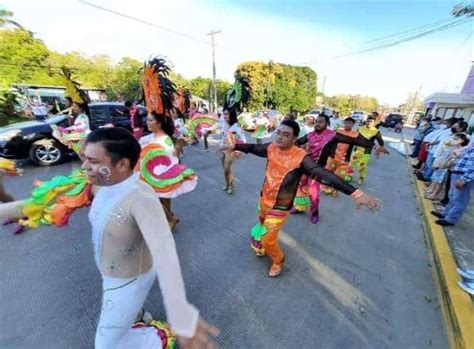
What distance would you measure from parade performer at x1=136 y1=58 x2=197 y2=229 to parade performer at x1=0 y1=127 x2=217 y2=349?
3.97ft

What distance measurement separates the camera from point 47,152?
691 centimetres

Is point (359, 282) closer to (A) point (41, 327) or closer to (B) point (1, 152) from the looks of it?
(A) point (41, 327)

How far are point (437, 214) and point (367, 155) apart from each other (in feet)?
6.87

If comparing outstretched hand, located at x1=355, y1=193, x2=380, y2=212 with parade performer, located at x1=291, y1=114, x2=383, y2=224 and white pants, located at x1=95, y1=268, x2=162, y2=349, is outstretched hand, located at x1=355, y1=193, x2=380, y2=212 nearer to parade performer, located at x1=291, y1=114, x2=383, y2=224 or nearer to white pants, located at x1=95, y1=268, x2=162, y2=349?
white pants, located at x1=95, y1=268, x2=162, y2=349

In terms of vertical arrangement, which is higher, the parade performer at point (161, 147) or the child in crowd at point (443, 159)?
the parade performer at point (161, 147)

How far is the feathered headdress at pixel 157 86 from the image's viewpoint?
351cm

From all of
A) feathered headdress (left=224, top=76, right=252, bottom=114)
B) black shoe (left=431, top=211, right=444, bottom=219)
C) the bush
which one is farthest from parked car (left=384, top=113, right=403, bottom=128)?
the bush

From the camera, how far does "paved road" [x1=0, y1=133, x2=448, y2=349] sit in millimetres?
2350

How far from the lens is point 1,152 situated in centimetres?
646

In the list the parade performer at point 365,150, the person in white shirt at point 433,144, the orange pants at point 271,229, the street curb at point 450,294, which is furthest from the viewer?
the person in white shirt at point 433,144

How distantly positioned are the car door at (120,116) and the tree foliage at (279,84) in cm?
2011

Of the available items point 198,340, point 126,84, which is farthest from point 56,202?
point 126,84

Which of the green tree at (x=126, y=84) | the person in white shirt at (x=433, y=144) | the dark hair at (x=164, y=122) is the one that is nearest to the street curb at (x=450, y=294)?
the person in white shirt at (x=433, y=144)

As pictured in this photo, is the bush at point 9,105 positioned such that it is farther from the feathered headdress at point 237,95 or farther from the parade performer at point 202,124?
the feathered headdress at point 237,95
